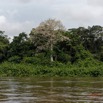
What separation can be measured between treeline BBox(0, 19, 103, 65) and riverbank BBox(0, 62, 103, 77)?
227 centimetres

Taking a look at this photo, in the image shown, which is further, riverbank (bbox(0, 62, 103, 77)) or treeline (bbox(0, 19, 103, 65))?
treeline (bbox(0, 19, 103, 65))

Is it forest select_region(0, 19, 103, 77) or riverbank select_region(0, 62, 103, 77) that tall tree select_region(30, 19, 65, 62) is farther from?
riverbank select_region(0, 62, 103, 77)

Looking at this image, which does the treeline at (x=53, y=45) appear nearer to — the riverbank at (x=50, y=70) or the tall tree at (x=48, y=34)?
the tall tree at (x=48, y=34)

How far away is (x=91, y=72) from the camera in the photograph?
126 ft

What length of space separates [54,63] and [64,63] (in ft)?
5.20

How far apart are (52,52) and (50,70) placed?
12.6 feet

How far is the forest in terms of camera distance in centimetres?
3950

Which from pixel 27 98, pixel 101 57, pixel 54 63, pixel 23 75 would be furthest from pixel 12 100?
pixel 101 57

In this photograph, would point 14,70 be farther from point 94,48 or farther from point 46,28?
point 94,48

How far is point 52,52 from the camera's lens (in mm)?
42656

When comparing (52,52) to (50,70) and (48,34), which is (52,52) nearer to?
(48,34)

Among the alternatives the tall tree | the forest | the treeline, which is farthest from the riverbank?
the tall tree

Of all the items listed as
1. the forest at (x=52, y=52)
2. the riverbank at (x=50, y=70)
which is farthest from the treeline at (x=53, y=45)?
the riverbank at (x=50, y=70)

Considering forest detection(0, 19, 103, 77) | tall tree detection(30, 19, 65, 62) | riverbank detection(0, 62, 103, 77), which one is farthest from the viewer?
tall tree detection(30, 19, 65, 62)
